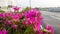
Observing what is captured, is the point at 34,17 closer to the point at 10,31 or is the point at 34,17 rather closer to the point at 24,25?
the point at 24,25

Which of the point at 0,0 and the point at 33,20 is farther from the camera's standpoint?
the point at 0,0

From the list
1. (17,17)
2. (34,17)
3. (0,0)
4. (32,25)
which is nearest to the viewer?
(32,25)

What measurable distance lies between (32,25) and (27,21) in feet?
0.20

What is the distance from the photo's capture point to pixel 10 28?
1452 mm

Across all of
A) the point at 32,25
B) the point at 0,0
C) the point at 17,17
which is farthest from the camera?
the point at 0,0

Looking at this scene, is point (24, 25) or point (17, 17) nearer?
point (24, 25)

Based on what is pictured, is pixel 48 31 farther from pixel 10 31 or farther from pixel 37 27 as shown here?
→ pixel 10 31

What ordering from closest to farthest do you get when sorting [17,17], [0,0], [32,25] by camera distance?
[32,25] → [17,17] → [0,0]

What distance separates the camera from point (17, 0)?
6.53 m

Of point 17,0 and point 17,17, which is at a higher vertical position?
point 17,17

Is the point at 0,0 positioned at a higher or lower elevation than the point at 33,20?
lower

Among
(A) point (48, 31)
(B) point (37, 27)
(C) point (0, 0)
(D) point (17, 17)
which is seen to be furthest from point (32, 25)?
(C) point (0, 0)

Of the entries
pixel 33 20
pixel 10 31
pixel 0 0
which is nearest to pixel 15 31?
pixel 10 31

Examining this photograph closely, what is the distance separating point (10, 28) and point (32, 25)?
0.19 m
